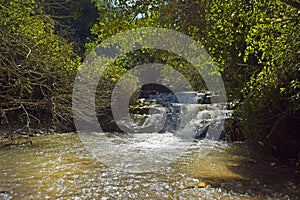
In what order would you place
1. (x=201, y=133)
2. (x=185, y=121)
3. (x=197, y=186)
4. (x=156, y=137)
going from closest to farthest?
(x=197, y=186) → (x=201, y=133) → (x=156, y=137) → (x=185, y=121)

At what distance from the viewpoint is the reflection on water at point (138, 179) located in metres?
3.53

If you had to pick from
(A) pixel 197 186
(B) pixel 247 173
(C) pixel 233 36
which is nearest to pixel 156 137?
(B) pixel 247 173

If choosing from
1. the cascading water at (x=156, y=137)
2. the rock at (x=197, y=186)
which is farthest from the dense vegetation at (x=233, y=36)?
the cascading water at (x=156, y=137)

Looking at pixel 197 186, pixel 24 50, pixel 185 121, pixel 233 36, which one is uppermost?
pixel 233 36

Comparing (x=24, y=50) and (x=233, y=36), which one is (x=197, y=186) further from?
(x=24, y=50)

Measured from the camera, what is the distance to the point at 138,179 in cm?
418

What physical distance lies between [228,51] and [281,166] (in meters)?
2.34

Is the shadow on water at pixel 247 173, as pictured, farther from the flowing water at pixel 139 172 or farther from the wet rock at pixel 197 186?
the wet rock at pixel 197 186

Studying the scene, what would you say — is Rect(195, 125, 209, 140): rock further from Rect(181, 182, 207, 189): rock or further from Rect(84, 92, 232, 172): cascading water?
Rect(181, 182, 207, 189): rock

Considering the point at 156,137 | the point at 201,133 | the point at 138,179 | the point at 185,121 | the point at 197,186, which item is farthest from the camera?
the point at 185,121

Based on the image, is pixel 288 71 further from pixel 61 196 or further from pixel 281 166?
pixel 61 196

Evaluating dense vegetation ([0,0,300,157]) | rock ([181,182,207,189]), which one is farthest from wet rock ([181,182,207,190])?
dense vegetation ([0,0,300,157])

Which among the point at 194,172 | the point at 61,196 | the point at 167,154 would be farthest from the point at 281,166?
the point at 61,196

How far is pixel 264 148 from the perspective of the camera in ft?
17.6
